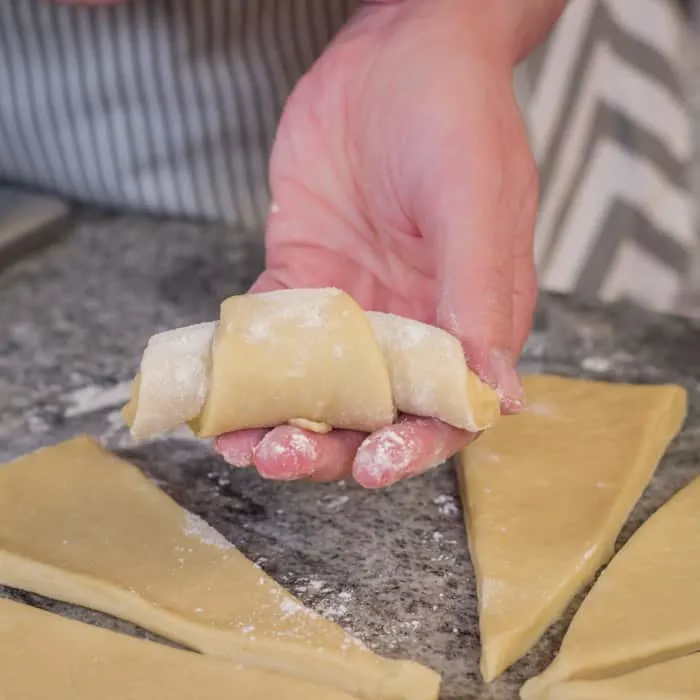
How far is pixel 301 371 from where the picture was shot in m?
0.87

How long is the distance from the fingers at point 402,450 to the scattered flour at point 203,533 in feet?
0.53

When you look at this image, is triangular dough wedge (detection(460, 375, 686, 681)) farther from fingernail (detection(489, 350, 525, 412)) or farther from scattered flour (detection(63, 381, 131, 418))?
scattered flour (detection(63, 381, 131, 418))

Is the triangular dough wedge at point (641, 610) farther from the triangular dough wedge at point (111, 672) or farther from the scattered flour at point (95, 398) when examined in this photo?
the scattered flour at point (95, 398)

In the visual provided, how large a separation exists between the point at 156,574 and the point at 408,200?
435 mm

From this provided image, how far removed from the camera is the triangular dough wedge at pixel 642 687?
0.78m

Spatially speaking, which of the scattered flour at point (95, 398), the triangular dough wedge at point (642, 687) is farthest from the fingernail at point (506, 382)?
the scattered flour at point (95, 398)

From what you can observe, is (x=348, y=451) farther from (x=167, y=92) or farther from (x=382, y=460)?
(x=167, y=92)

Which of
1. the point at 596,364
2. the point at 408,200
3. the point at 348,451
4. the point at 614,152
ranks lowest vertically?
the point at 614,152

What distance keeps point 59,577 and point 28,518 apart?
4.1 inches

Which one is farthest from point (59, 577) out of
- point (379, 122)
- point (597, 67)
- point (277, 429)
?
point (597, 67)

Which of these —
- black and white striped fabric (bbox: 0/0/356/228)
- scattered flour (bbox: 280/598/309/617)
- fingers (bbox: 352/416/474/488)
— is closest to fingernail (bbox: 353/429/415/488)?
fingers (bbox: 352/416/474/488)

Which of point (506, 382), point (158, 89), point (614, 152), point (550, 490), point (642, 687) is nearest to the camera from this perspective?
point (642, 687)

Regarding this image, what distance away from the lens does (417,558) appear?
3.12 ft

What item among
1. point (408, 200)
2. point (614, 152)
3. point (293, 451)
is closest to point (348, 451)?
point (293, 451)
